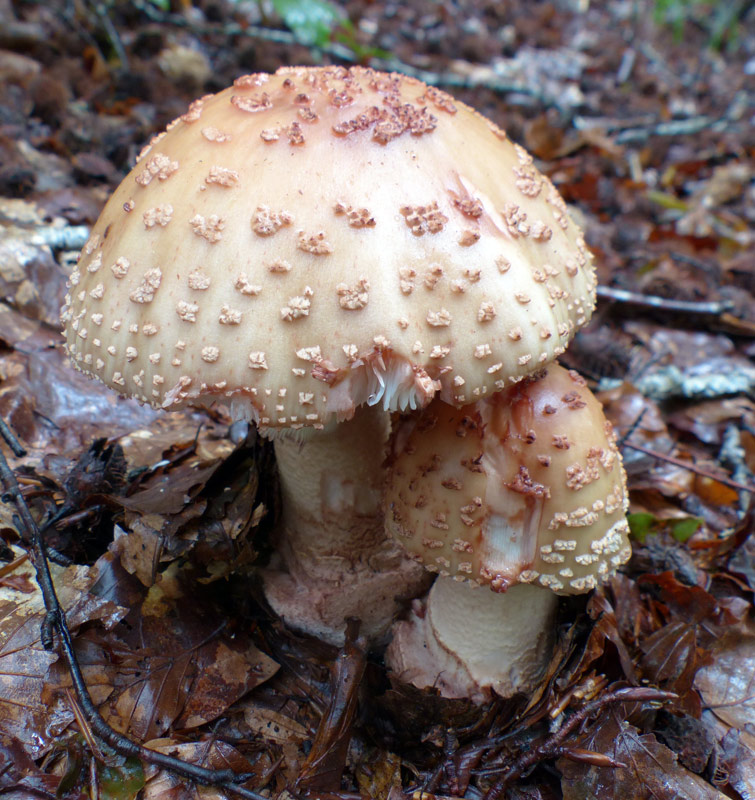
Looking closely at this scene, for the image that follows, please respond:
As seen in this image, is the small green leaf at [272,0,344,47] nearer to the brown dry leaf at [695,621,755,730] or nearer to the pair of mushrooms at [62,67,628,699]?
the pair of mushrooms at [62,67,628,699]

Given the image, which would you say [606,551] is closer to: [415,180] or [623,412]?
[415,180]

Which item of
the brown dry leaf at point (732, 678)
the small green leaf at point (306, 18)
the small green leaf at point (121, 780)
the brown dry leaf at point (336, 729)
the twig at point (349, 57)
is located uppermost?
the small green leaf at point (306, 18)

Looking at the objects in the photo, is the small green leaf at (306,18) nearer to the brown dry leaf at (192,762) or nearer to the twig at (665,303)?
the twig at (665,303)

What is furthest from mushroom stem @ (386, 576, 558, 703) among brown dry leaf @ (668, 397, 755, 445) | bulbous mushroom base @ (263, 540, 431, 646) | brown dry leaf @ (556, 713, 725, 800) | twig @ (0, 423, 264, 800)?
brown dry leaf @ (668, 397, 755, 445)

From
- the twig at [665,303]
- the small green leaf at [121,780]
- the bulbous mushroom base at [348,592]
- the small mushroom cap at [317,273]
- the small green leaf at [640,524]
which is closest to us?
the small mushroom cap at [317,273]

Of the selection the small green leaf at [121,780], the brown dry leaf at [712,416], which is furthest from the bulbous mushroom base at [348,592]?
the brown dry leaf at [712,416]

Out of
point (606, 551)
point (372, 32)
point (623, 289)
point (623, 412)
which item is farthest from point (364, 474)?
point (372, 32)
